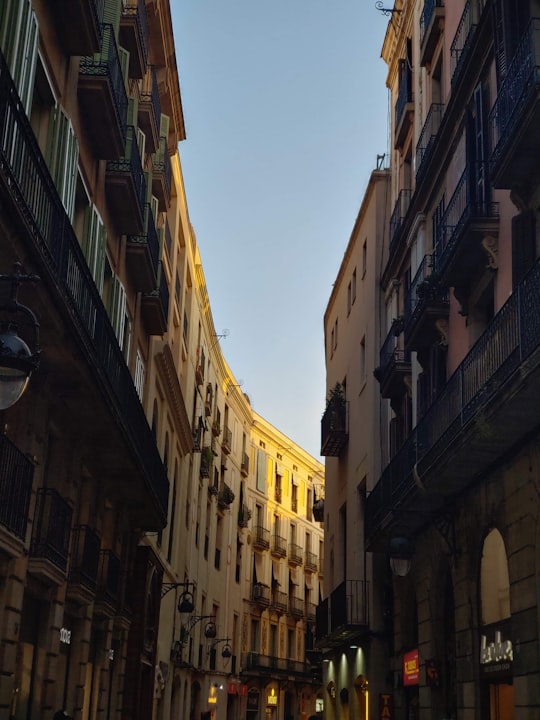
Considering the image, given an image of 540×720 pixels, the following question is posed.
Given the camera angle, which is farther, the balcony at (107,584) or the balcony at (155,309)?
the balcony at (155,309)

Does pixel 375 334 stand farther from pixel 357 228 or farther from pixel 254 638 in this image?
pixel 254 638

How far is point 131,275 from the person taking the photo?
24.1m

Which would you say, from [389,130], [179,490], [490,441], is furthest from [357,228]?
[490,441]

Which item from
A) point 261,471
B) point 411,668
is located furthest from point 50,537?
point 261,471

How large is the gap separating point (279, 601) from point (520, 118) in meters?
54.5

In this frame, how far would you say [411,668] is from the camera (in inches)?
859

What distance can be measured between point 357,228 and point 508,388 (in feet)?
71.2

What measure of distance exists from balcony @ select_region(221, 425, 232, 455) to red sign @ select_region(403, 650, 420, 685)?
102 ft

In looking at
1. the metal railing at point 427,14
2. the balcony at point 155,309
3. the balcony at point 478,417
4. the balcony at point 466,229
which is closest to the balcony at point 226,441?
the balcony at point 155,309

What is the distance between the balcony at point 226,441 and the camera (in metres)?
53.5

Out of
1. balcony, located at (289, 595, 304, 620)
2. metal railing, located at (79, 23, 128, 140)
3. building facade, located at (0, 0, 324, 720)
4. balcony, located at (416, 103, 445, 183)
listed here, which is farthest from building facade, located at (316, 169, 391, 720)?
balcony, located at (289, 595, 304, 620)

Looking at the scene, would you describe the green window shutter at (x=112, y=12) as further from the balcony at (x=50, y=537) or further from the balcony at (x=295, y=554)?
the balcony at (x=295, y=554)

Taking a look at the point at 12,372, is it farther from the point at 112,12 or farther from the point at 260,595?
the point at 260,595

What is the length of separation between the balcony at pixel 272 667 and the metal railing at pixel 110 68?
144 feet
